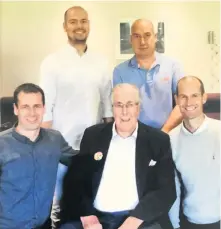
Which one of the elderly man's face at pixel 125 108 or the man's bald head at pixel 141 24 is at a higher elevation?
the man's bald head at pixel 141 24

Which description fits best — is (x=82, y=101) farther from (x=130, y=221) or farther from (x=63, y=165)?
(x=130, y=221)

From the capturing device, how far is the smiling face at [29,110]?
1.47 metres

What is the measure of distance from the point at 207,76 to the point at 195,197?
21.0 inches

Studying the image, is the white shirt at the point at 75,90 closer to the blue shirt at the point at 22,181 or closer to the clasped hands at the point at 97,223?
the blue shirt at the point at 22,181

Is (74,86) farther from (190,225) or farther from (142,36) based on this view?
(190,225)

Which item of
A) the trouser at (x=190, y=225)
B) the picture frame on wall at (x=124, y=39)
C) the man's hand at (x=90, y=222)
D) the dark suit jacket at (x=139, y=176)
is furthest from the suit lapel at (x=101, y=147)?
the trouser at (x=190, y=225)

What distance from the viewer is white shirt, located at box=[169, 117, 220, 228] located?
61.6 inches

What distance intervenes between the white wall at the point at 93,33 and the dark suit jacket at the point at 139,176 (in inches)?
12.7

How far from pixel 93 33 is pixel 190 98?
504 mm

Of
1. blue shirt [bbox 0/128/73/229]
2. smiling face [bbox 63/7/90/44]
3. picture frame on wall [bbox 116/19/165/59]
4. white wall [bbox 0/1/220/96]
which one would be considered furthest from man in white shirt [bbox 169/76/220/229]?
blue shirt [bbox 0/128/73/229]

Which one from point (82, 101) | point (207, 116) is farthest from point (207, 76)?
point (82, 101)

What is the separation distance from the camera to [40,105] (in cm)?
149

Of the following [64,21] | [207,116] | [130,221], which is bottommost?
[130,221]

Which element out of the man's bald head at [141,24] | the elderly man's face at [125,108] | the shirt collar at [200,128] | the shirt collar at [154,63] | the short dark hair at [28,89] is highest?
the man's bald head at [141,24]
